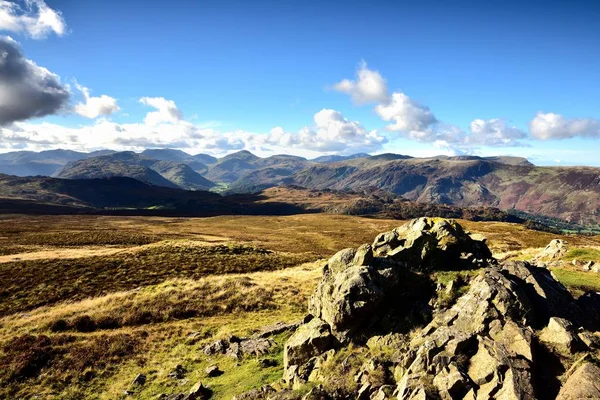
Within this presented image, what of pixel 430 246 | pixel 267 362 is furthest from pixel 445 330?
pixel 267 362

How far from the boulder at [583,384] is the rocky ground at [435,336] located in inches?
1.4

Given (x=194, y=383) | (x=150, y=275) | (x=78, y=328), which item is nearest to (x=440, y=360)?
(x=194, y=383)

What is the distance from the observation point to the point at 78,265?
5197cm

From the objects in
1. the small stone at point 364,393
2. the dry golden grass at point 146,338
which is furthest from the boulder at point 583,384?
the dry golden grass at point 146,338

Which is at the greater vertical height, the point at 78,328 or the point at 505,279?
the point at 505,279

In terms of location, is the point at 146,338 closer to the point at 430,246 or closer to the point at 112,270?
the point at 430,246

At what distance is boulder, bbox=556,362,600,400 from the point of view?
435 inches

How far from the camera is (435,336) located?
15.1m

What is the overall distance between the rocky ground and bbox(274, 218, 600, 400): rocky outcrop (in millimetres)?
46

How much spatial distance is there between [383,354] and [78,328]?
28825 millimetres

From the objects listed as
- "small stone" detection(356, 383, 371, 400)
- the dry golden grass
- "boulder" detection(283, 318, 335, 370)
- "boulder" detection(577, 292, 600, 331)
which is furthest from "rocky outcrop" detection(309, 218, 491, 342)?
"boulder" detection(577, 292, 600, 331)

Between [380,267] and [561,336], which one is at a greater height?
[380,267]

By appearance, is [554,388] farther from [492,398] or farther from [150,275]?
[150,275]

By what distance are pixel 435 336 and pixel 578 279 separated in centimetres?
2416
